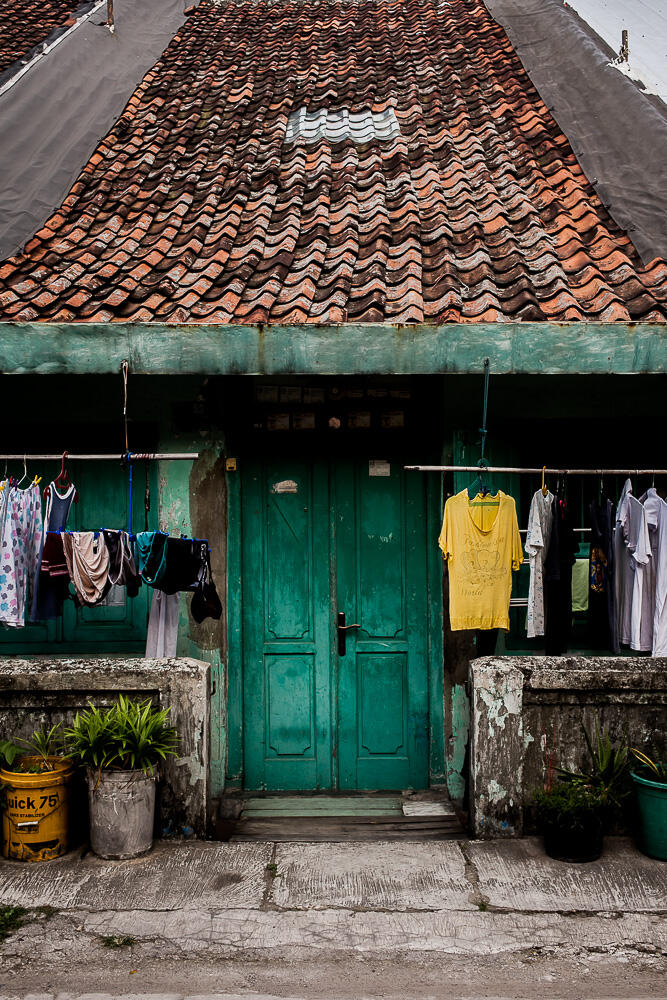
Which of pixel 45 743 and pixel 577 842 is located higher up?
pixel 45 743

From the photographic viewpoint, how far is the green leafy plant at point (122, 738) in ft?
17.8

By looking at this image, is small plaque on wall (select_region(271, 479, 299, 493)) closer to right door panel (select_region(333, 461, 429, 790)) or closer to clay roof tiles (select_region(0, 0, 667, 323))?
right door panel (select_region(333, 461, 429, 790))

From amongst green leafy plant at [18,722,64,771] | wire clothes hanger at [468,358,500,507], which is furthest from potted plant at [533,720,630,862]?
green leafy plant at [18,722,64,771]

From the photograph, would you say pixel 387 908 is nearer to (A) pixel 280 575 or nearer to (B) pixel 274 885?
(B) pixel 274 885

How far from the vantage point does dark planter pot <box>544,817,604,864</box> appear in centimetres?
534

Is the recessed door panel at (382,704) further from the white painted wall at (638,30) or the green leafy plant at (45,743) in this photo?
the white painted wall at (638,30)

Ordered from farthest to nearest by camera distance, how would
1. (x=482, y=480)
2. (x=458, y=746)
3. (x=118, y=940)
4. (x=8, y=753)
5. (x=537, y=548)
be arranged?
(x=458, y=746) → (x=482, y=480) → (x=537, y=548) → (x=8, y=753) → (x=118, y=940)

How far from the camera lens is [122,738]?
5.42 m

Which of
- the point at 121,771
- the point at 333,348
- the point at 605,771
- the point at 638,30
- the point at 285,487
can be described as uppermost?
the point at 638,30

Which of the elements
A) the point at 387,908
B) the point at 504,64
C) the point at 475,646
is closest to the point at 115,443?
the point at 475,646

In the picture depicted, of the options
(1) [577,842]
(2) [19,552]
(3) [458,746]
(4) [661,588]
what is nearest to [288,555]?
(3) [458,746]

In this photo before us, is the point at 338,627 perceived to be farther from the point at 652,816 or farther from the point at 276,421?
the point at 652,816

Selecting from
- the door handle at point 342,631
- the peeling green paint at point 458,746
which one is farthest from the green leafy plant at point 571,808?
the door handle at point 342,631

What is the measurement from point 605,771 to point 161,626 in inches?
130
